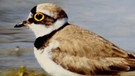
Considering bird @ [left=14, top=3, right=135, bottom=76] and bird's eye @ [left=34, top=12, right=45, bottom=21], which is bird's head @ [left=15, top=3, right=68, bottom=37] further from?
bird @ [left=14, top=3, right=135, bottom=76]

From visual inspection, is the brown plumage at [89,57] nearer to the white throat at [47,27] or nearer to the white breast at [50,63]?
the white breast at [50,63]

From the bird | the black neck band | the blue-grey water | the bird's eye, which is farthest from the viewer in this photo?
the blue-grey water

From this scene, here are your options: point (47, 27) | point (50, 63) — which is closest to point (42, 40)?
point (47, 27)

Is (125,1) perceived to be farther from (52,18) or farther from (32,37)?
(52,18)

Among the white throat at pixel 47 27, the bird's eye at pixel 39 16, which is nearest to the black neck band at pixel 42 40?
the white throat at pixel 47 27

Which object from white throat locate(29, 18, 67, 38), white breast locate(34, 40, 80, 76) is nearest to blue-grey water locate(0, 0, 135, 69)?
white throat locate(29, 18, 67, 38)

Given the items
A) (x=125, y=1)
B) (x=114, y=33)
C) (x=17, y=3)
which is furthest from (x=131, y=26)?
(x=17, y=3)

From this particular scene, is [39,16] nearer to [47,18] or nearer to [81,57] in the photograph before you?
[47,18]
